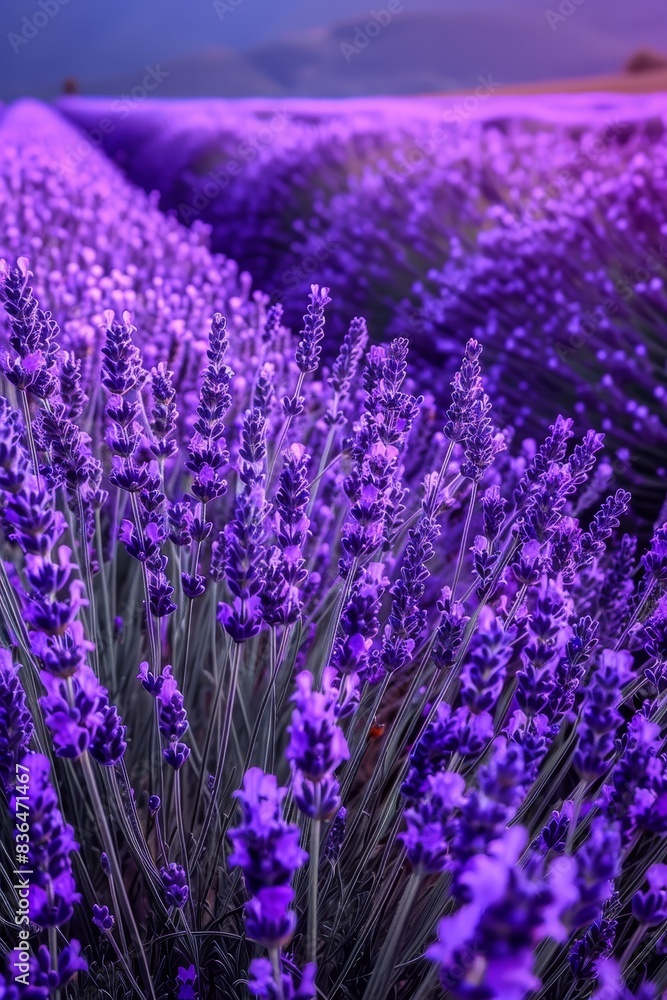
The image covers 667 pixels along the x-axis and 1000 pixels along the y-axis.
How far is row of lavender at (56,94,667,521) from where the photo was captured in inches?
75.6

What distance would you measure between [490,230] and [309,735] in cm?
243

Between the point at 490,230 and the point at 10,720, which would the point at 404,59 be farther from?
the point at 10,720

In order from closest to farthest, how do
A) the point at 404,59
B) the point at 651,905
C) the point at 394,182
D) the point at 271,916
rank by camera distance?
the point at 271,916
the point at 651,905
the point at 394,182
the point at 404,59

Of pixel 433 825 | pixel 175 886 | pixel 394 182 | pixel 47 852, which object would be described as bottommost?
pixel 175 886

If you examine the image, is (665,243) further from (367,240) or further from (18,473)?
(18,473)

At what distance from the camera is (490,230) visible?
8.34 feet

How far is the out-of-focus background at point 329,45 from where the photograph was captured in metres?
2.86

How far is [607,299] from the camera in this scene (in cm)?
206

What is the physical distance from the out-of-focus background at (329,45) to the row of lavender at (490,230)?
0.47 feet

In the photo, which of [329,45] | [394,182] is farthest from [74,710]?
[329,45]

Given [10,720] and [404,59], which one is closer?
[10,720]

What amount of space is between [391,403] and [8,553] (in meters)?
0.72

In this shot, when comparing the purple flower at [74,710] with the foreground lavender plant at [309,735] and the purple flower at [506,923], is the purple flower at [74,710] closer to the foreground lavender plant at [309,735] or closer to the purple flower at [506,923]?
the foreground lavender plant at [309,735]

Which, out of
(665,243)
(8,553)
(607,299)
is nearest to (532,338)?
(607,299)
